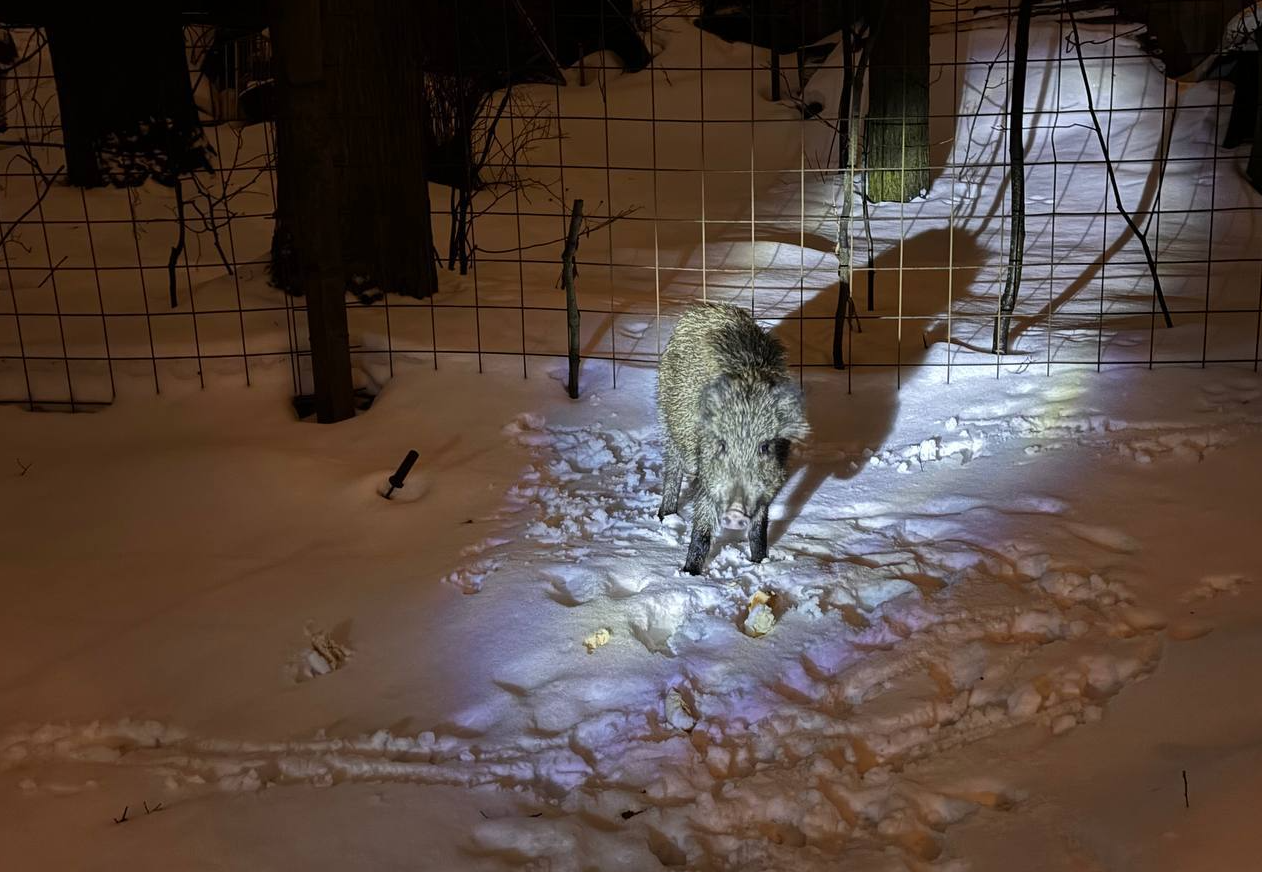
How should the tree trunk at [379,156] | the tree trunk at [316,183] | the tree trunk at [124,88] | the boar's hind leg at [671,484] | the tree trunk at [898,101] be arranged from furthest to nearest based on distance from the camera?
the tree trunk at [898,101] → the tree trunk at [124,88] → the tree trunk at [379,156] → the tree trunk at [316,183] → the boar's hind leg at [671,484]

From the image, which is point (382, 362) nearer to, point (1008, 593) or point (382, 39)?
point (382, 39)

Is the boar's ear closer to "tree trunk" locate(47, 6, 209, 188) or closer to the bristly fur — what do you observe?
the bristly fur

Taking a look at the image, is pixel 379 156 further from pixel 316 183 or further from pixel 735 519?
pixel 735 519

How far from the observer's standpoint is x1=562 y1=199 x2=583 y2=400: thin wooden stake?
19.0 feet

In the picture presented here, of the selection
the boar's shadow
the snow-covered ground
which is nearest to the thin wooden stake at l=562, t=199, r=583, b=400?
the snow-covered ground

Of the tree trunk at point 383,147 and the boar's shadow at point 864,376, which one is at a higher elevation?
the tree trunk at point 383,147

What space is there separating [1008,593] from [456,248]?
5.02 metres

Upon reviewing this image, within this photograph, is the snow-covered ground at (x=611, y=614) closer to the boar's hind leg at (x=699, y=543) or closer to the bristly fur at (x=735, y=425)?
the boar's hind leg at (x=699, y=543)

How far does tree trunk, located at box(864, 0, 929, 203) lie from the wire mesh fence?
0.35ft

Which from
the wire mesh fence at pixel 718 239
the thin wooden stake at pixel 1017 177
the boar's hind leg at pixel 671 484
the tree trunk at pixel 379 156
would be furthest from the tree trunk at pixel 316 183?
the thin wooden stake at pixel 1017 177

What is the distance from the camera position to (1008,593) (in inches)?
157

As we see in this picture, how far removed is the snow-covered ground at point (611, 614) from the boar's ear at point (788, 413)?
1.60 feet

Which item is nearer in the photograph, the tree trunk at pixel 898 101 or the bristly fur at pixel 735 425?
the bristly fur at pixel 735 425

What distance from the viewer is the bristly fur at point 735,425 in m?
4.29
